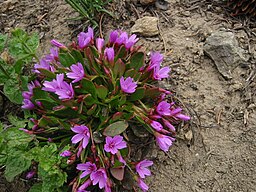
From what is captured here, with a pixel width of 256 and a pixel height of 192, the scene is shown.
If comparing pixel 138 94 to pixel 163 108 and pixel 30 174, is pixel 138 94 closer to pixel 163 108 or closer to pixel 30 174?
pixel 163 108

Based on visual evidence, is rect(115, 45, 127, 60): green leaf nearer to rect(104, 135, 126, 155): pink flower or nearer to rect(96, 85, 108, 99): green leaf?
rect(96, 85, 108, 99): green leaf

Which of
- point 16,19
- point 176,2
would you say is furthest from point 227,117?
point 16,19

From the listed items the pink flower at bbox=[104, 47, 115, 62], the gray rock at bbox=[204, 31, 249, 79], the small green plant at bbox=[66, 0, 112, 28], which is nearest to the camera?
the pink flower at bbox=[104, 47, 115, 62]

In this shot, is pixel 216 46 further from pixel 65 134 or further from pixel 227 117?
pixel 65 134

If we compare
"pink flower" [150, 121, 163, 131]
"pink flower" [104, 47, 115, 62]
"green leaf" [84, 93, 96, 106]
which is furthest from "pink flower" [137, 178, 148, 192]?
"pink flower" [104, 47, 115, 62]

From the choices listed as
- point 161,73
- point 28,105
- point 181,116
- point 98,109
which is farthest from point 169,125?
point 28,105
